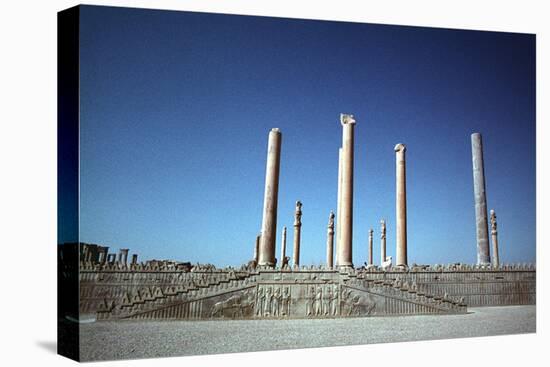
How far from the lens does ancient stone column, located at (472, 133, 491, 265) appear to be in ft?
87.1

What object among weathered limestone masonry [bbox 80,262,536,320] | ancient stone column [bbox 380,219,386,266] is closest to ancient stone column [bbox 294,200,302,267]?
weathered limestone masonry [bbox 80,262,536,320]

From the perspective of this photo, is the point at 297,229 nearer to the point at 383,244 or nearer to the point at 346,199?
the point at 346,199

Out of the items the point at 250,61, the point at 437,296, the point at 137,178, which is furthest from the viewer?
the point at 437,296

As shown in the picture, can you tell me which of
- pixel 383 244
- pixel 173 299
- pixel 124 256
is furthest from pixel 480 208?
pixel 124 256

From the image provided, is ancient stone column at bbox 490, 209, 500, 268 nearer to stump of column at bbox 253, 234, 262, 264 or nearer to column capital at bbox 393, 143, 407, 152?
column capital at bbox 393, 143, 407, 152

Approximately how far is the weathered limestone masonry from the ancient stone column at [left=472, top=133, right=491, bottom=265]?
410 millimetres

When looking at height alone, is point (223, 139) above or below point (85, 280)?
above

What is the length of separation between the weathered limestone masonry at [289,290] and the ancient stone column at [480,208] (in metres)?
0.41

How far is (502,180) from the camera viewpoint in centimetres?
2647

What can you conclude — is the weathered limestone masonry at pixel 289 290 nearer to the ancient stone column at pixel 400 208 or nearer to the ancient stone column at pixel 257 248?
the ancient stone column at pixel 257 248

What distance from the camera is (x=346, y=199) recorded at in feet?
85.1

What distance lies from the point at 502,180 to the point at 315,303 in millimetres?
6105

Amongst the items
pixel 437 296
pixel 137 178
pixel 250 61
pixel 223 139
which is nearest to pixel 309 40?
pixel 250 61

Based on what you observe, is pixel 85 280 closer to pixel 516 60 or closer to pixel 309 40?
pixel 309 40
